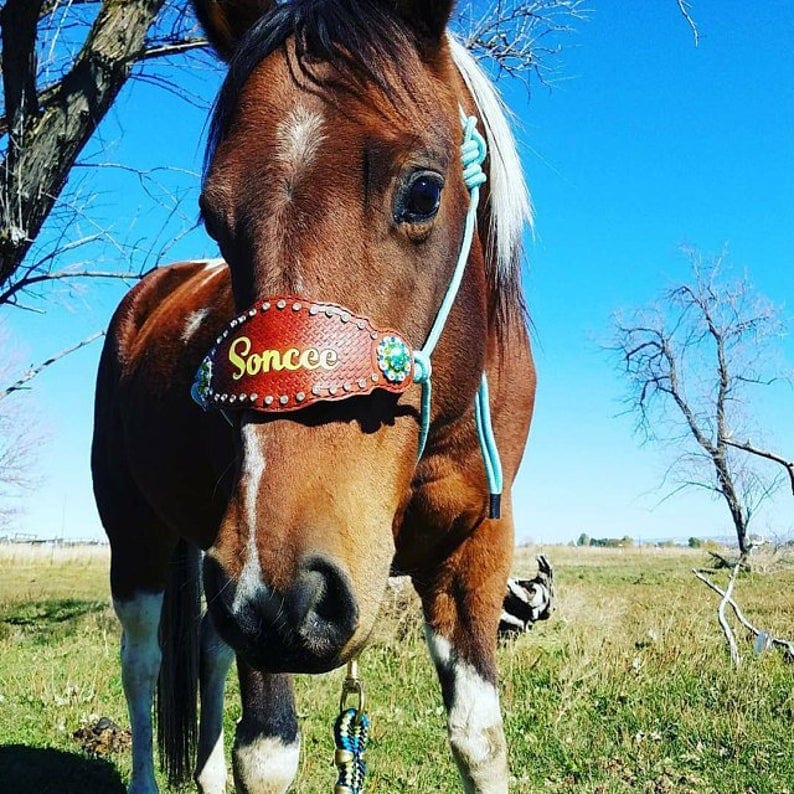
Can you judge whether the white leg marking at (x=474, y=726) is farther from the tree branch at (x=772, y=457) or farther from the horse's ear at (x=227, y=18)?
the tree branch at (x=772, y=457)

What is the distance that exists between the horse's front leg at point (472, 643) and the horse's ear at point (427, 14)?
1.46 meters

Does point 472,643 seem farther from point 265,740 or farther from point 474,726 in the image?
point 265,740

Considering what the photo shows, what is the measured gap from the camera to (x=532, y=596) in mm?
7141

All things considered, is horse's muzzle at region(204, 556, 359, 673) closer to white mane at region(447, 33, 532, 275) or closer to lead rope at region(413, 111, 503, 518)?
lead rope at region(413, 111, 503, 518)

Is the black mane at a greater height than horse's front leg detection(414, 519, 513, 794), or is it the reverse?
the black mane

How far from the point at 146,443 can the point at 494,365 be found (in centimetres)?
144

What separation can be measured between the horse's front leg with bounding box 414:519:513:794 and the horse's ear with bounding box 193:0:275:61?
5.34ft

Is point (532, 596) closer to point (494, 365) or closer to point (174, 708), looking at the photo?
point (174, 708)

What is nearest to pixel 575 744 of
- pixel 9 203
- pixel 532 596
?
pixel 532 596

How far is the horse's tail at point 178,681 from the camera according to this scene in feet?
12.4

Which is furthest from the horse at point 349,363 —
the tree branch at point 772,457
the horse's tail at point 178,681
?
the tree branch at point 772,457

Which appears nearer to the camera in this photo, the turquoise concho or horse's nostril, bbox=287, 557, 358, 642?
horse's nostril, bbox=287, 557, 358, 642

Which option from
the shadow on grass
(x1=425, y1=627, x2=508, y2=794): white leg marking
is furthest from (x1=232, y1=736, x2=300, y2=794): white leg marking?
the shadow on grass

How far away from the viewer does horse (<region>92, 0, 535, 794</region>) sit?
57.3 inches
